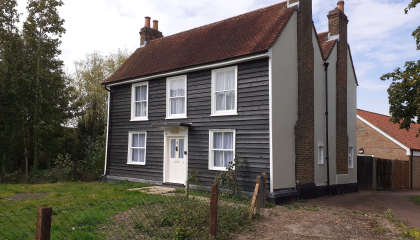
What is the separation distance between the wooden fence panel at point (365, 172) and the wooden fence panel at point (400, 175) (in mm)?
2356

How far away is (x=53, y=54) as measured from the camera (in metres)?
21.5

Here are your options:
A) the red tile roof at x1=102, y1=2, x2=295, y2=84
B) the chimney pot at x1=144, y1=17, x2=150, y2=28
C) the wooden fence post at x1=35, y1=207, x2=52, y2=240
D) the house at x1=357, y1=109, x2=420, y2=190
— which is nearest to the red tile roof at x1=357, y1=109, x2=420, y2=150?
the house at x1=357, y1=109, x2=420, y2=190

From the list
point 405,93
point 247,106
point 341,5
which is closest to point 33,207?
point 247,106

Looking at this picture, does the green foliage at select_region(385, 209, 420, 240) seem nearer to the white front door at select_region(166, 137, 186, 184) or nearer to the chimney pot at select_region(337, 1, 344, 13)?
the white front door at select_region(166, 137, 186, 184)

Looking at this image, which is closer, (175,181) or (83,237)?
(83,237)

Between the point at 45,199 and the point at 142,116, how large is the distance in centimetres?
676

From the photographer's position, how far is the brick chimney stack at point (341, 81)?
17250 mm

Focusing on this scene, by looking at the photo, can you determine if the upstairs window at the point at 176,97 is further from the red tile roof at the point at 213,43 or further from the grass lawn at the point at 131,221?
the grass lawn at the point at 131,221

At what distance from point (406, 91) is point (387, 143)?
13.1m

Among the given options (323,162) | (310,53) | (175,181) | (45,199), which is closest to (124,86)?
(175,181)

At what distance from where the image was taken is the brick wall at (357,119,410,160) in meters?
25.1

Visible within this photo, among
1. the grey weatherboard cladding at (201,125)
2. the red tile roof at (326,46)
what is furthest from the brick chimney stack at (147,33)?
the red tile roof at (326,46)

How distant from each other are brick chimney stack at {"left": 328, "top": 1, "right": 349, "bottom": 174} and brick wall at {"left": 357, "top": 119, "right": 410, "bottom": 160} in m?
9.71

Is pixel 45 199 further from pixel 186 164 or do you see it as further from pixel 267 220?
pixel 267 220
